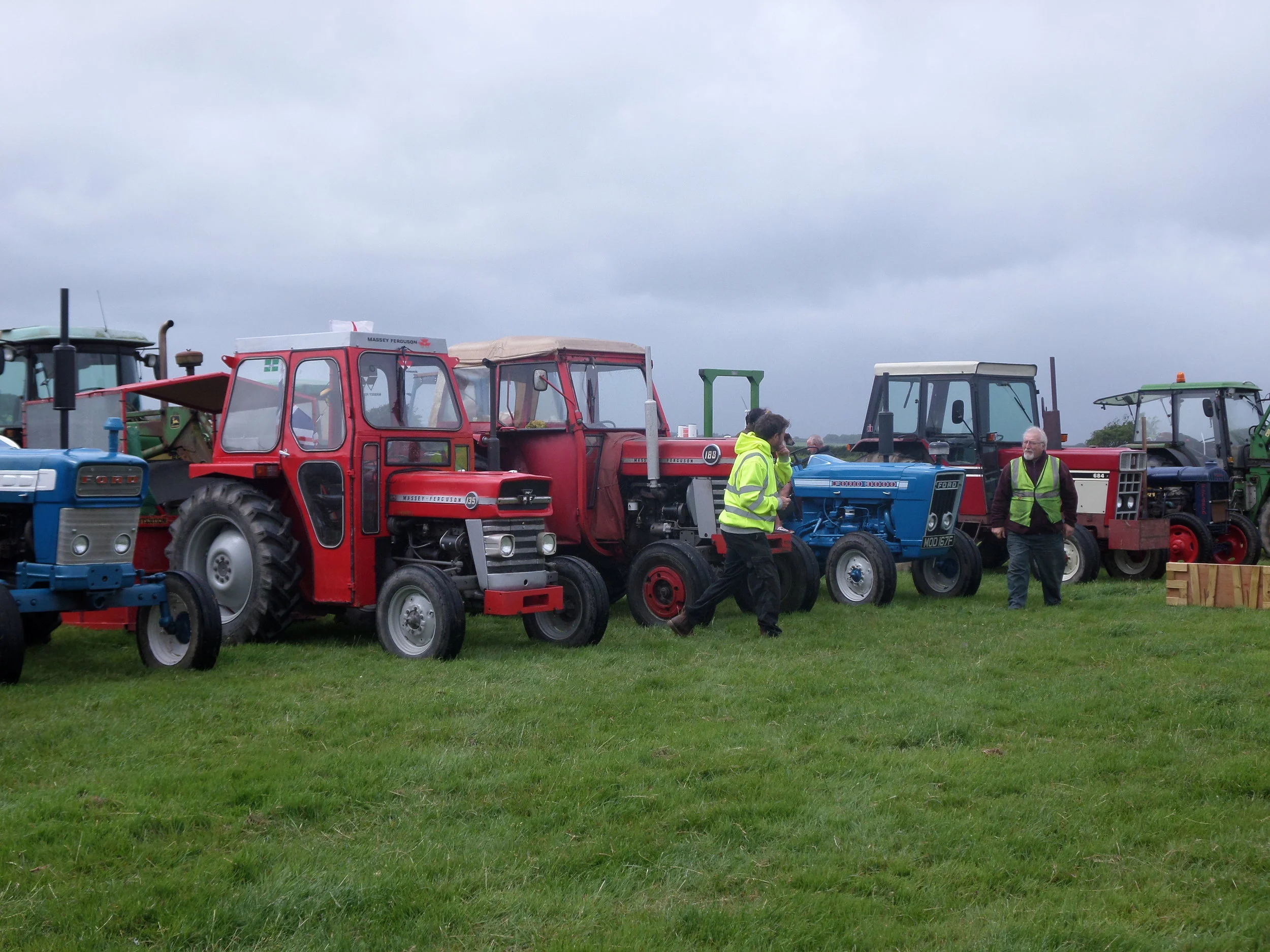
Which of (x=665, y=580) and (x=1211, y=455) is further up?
(x=1211, y=455)

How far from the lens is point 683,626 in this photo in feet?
28.8

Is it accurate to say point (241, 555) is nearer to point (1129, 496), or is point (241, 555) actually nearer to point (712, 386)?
point (712, 386)

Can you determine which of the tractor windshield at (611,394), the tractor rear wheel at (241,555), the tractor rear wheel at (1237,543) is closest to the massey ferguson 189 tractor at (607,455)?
the tractor windshield at (611,394)

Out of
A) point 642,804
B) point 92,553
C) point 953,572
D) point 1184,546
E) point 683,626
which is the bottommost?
point 642,804

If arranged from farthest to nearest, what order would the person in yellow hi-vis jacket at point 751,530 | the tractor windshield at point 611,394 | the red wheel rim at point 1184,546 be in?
the red wheel rim at point 1184,546 → the tractor windshield at point 611,394 → the person in yellow hi-vis jacket at point 751,530

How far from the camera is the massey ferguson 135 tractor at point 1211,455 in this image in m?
14.1

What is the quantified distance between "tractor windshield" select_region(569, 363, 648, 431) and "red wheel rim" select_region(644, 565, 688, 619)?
1.38 metres

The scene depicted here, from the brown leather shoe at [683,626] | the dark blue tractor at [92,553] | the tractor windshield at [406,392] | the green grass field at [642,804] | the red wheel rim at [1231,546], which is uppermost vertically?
the tractor windshield at [406,392]

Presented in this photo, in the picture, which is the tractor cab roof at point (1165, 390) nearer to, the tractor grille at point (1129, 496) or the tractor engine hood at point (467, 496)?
the tractor grille at point (1129, 496)

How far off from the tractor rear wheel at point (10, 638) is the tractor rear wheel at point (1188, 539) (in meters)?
11.1

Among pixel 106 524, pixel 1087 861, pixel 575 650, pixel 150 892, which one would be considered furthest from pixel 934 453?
pixel 150 892

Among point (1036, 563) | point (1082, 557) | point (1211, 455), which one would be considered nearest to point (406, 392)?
point (1036, 563)

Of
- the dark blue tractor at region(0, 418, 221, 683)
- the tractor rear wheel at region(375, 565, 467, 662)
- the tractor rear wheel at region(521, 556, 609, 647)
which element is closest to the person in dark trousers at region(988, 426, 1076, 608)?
the tractor rear wheel at region(521, 556, 609, 647)

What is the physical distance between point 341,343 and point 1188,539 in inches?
377
